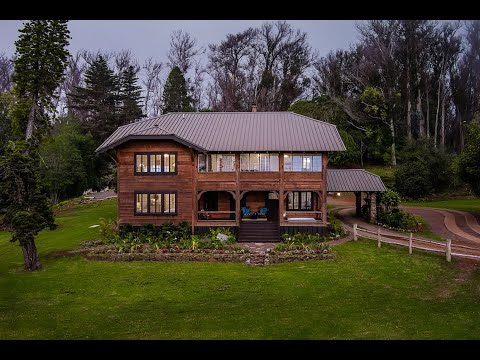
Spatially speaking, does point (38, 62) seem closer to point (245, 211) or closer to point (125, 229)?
point (125, 229)

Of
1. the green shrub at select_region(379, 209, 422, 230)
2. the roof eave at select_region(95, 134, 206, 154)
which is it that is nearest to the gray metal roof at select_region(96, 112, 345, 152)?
the roof eave at select_region(95, 134, 206, 154)

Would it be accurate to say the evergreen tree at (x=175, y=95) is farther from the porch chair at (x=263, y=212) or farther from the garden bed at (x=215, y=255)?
the garden bed at (x=215, y=255)

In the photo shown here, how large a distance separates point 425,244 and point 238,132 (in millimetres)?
14802

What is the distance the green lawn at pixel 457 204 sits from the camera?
34997mm

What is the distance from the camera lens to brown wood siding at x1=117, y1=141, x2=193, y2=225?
27219mm

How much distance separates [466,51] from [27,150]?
53.3 m

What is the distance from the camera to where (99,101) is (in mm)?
53219

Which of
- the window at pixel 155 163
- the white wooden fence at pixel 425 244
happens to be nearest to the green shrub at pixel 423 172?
the white wooden fence at pixel 425 244

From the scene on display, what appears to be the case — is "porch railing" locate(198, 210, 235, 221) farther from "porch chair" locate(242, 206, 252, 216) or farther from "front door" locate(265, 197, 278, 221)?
"front door" locate(265, 197, 278, 221)

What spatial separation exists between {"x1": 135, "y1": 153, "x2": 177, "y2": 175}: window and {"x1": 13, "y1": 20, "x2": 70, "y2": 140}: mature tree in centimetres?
650

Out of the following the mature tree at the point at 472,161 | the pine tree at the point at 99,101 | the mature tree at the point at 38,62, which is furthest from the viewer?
the pine tree at the point at 99,101

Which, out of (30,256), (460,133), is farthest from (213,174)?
(460,133)

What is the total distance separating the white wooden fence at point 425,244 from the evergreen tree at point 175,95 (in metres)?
31.6
